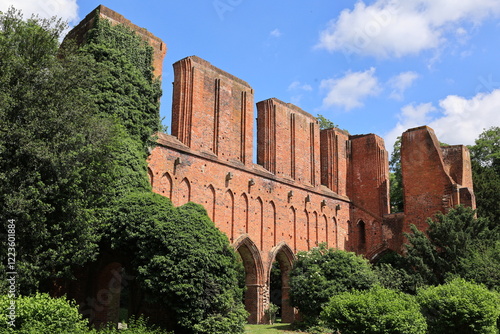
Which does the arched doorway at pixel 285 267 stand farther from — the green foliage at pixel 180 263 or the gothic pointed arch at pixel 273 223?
the green foliage at pixel 180 263

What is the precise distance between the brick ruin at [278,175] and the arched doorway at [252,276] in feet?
0.13

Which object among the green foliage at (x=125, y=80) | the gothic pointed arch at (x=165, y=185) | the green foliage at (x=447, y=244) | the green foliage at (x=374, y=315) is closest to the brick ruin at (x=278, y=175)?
the gothic pointed arch at (x=165, y=185)

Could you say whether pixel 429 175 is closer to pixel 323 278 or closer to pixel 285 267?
pixel 285 267

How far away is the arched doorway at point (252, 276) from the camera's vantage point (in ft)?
66.5

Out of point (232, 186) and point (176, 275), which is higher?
point (232, 186)

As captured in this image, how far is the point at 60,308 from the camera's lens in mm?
8867

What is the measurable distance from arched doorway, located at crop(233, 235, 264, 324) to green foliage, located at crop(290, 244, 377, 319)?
1.75 meters

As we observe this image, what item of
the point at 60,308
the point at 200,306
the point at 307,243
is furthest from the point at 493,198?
the point at 60,308

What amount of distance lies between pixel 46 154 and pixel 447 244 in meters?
16.7

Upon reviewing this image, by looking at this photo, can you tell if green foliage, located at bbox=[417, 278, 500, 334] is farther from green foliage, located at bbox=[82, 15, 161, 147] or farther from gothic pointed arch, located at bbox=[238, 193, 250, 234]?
green foliage, located at bbox=[82, 15, 161, 147]

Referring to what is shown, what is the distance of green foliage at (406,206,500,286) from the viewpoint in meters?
20.3

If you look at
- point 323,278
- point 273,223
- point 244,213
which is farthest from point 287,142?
point 323,278

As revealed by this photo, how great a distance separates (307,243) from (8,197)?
15.7 metres

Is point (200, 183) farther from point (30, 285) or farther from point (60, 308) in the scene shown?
point (60, 308)
